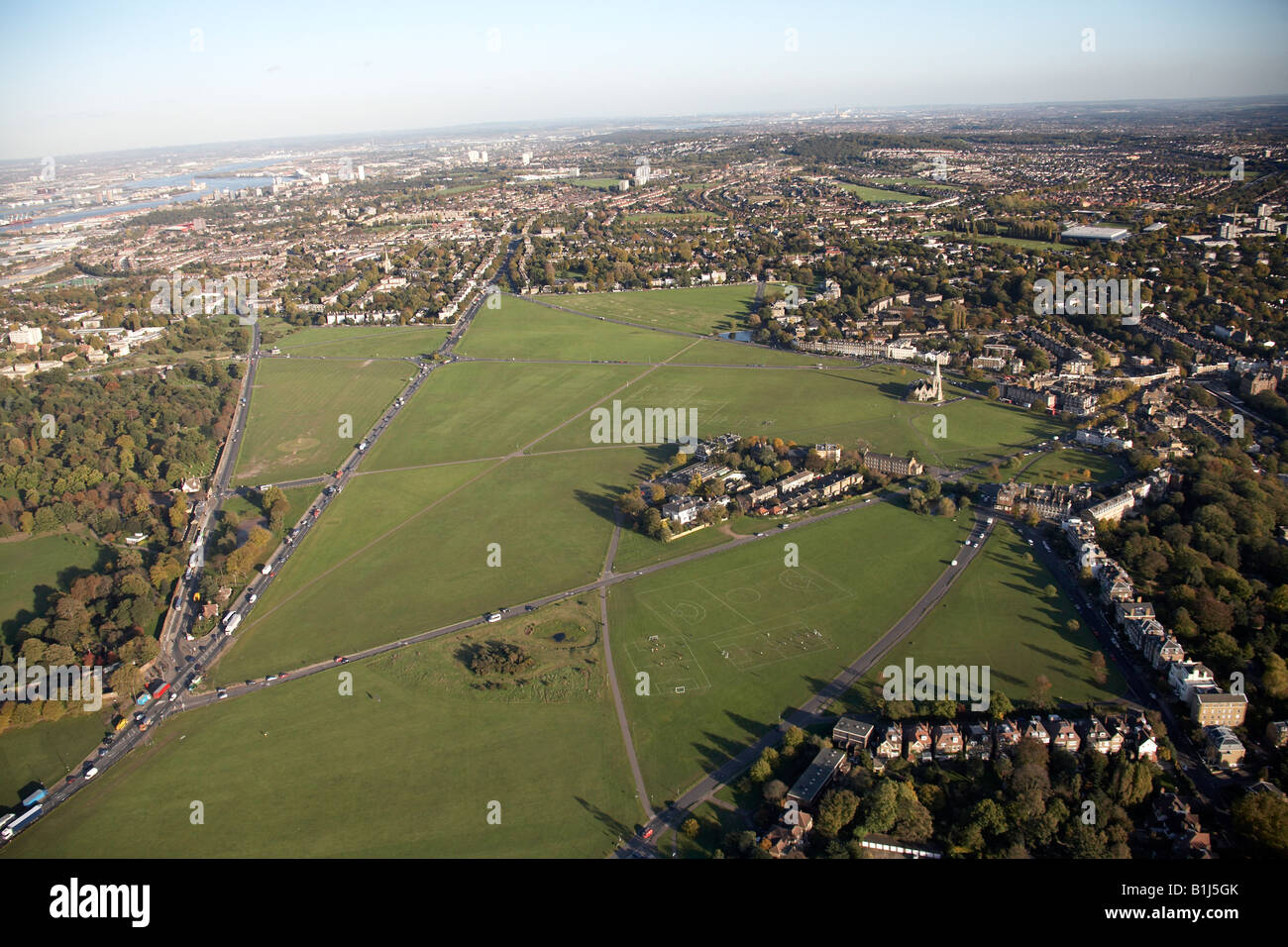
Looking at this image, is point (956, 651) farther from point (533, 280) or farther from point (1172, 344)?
point (533, 280)

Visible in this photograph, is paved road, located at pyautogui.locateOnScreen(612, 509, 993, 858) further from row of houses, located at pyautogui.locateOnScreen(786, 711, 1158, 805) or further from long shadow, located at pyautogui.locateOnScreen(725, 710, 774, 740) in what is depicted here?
row of houses, located at pyautogui.locateOnScreen(786, 711, 1158, 805)

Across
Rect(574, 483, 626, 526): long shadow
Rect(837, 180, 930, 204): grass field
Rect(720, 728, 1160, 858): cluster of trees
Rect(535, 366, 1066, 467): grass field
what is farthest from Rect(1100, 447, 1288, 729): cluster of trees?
Rect(837, 180, 930, 204): grass field

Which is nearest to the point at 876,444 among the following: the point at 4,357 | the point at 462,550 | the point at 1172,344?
the point at 462,550

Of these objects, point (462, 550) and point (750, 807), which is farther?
point (462, 550)

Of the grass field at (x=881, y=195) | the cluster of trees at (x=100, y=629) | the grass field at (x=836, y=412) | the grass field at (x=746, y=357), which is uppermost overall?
the grass field at (x=881, y=195)

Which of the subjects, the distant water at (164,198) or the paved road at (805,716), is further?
the distant water at (164,198)

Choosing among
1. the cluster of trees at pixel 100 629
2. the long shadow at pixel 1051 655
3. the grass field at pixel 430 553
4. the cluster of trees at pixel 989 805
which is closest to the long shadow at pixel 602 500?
the grass field at pixel 430 553

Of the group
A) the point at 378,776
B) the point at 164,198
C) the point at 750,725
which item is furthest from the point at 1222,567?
the point at 164,198

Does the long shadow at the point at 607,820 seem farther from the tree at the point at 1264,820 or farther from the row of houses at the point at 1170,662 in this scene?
the row of houses at the point at 1170,662
